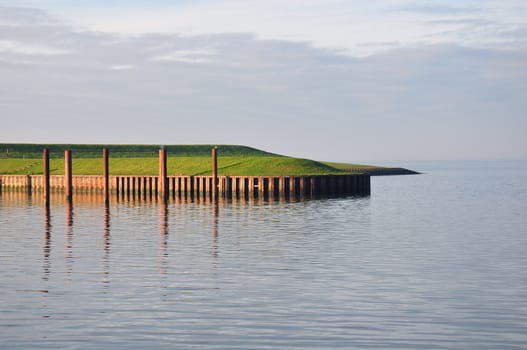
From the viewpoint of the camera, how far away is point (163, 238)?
3944cm

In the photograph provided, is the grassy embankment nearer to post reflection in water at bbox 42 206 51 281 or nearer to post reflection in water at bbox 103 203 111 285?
post reflection in water at bbox 103 203 111 285

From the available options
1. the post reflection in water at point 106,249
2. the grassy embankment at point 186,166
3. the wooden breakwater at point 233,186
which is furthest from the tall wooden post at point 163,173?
the post reflection in water at point 106,249

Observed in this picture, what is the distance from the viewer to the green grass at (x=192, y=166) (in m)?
88.9

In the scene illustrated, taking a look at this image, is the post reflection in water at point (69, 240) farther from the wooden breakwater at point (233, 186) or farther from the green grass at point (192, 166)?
the green grass at point (192, 166)

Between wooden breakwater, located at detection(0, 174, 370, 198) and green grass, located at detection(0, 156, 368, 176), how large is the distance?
514 cm

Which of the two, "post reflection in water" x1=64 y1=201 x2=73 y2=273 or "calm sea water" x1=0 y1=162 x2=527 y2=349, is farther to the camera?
"post reflection in water" x1=64 y1=201 x2=73 y2=273

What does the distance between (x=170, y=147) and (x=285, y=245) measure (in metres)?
143

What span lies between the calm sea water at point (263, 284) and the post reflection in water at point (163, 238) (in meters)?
0.16

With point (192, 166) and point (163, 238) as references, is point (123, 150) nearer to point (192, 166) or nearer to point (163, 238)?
point (192, 166)

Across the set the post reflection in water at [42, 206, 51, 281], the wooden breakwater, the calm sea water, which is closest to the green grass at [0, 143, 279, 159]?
the wooden breakwater

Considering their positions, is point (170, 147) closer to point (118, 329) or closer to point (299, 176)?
point (299, 176)

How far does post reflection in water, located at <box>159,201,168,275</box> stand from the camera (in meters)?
29.6

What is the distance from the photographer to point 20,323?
19.6 meters

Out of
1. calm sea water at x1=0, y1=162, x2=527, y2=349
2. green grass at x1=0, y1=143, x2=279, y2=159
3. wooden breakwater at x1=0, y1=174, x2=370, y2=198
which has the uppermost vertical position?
green grass at x1=0, y1=143, x2=279, y2=159
